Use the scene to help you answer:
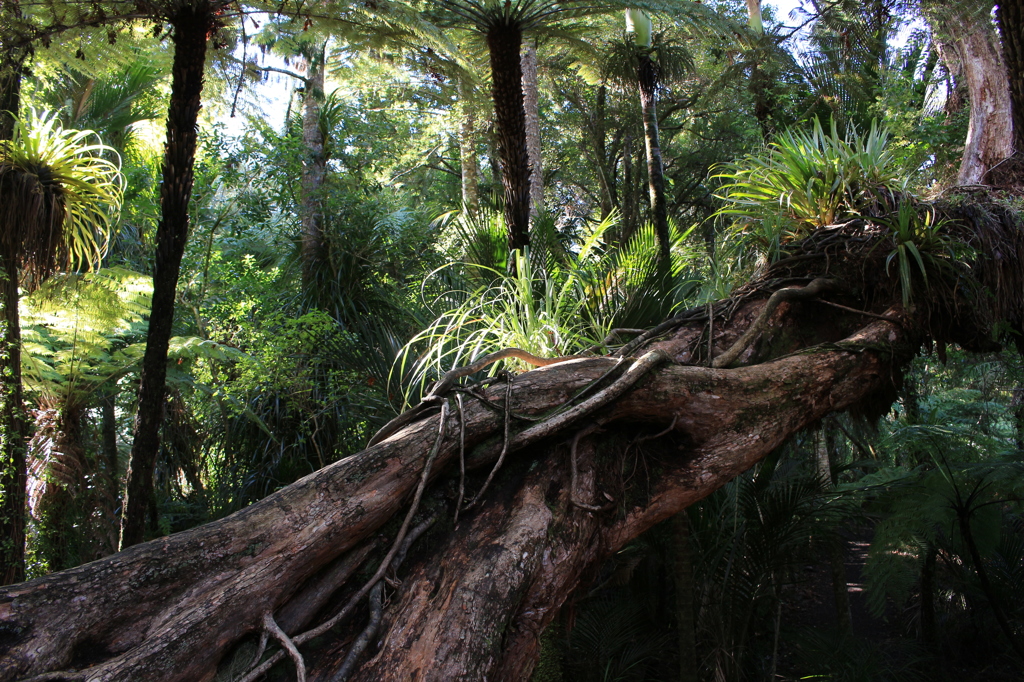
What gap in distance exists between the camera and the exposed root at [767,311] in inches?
130

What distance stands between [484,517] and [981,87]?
480 cm

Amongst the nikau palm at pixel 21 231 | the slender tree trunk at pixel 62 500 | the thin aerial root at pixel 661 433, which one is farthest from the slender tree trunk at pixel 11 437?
the thin aerial root at pixel 661 433

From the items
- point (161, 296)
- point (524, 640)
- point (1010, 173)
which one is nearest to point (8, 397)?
point (161, 296)

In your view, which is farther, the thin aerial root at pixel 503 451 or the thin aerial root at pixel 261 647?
the thin aerial root at pixel 503 451

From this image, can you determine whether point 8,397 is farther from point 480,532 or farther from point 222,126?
point 222,126

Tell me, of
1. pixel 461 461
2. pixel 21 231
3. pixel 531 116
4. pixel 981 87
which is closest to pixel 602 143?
pixel 531 116

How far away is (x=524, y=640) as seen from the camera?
2.14 metres

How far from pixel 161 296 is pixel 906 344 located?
402cm

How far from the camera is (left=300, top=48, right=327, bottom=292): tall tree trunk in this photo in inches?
Answer: 289

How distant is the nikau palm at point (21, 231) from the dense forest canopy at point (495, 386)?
19 millimetres

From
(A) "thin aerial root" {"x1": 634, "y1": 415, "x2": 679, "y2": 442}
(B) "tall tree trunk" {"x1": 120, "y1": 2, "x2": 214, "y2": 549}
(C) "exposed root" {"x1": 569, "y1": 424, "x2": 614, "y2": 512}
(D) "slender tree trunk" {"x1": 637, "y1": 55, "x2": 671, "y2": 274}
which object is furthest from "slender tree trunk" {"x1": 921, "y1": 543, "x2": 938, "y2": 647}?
(B) "tall tree trunk" {"x1": 120, "y1": 2, "x2": 214, "y2": 549}

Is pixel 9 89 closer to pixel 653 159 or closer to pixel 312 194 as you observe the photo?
pixel 312 194

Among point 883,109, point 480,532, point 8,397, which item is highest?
point 883,109

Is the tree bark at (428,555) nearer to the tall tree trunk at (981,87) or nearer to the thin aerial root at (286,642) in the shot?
the thin aerial root at (286,642)
